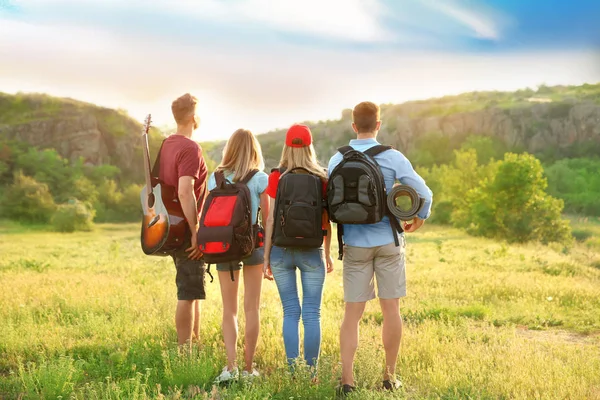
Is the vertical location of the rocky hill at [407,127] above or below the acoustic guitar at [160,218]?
above

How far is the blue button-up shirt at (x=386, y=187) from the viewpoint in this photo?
5.59 metres

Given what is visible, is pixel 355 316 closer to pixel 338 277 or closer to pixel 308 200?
pixel 308 200

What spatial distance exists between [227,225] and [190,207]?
2.34 feet

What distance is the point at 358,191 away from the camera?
18.0ft

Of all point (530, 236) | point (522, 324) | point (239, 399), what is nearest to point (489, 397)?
point (239, 399)

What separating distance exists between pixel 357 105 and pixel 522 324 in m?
6.37

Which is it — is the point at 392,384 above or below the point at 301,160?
below

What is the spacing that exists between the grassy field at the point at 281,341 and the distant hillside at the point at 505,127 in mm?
124630

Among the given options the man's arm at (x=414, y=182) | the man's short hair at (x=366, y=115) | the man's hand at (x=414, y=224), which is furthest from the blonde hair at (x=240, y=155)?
the man's hand at (x=414, y=224)

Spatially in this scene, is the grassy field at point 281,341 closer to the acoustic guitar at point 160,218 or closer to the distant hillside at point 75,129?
the acoustic guitar at point 160,218

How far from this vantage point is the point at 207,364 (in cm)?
622

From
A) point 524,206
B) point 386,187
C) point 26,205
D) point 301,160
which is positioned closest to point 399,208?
point 386,187

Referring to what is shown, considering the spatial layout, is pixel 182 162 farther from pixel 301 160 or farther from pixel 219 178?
pixel 301 160

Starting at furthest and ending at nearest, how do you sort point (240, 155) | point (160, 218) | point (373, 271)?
point (160, 218) < point (240, 155) < point (373, 271)
